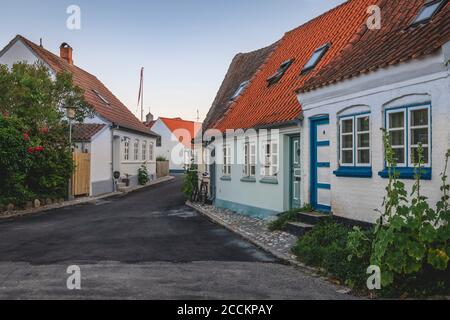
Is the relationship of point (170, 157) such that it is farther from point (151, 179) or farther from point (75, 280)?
point (75, 280)

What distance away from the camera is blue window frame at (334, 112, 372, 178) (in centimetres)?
894

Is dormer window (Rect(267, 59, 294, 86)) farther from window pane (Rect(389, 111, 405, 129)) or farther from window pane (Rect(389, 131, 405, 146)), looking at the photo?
window pane (Rect(389, 131, 405, 146))

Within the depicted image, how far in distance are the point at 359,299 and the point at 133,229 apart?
7.32 meters

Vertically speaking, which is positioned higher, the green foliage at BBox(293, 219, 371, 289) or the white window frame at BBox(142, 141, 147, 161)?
the white window frame at BBox(142, 141, 147, 161)

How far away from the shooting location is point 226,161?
1719cm

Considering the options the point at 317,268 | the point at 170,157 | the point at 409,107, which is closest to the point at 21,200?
the point at 317,268

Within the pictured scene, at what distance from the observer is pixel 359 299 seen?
18.6 ft

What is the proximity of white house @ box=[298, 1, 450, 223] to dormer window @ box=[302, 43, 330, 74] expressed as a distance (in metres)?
1.70

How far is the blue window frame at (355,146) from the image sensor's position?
894 cm

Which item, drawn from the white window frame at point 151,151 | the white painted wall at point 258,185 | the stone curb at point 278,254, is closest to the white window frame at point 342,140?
the white painted wall at point 258,185

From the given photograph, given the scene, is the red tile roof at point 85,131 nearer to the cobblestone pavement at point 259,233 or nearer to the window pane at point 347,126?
the cobblestone pavement at point 259,233

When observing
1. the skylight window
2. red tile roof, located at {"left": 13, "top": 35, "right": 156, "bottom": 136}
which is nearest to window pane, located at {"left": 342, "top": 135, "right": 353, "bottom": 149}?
the skylight window

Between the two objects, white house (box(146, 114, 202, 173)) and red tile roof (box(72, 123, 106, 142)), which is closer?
red tile roof (box(72, 123, 106, 142))

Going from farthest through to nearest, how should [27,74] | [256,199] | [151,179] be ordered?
[151,179] → [27,74] → [256,199]
